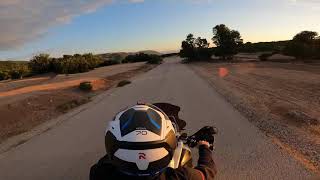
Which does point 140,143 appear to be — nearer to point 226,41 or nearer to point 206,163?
point 206,163

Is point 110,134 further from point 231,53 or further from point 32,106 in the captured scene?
point 231,53

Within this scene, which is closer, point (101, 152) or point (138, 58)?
point (101, 152)

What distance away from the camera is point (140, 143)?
4.26 metres

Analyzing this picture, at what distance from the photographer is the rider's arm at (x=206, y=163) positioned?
15.8 ft

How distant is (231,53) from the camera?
297 ft

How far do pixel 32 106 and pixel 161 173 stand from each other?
15.5 meters

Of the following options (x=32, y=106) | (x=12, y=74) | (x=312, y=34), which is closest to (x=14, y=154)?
(x=32, y=106)

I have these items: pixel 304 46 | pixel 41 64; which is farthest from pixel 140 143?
pixel 304 46

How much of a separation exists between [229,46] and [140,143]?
88777mm

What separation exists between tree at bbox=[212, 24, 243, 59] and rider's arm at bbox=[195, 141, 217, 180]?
86416 mm

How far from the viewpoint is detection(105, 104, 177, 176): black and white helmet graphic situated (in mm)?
4270

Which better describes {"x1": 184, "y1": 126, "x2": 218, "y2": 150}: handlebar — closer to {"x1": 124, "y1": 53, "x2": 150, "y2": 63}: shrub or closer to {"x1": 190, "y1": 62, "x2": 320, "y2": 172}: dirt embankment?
{"x1": 190, "y1": 62, "x2": 320, "y2": 172}: dirt embankment

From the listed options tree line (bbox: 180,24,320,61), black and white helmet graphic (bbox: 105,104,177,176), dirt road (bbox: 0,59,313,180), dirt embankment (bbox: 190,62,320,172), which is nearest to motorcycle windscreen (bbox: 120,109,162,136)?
black and white helmet graphic (bbox: 105,104,177,176)

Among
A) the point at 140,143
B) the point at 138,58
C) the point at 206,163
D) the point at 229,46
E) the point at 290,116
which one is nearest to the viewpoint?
the point at 140,143
